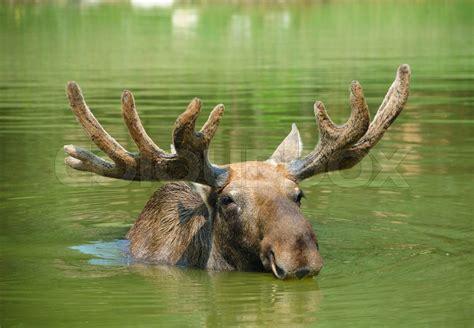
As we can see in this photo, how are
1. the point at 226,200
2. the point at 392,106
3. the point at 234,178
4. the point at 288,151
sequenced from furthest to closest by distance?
the point at 288,151 < the point at 392,106 < the point at 234,178 < the point at 226,200

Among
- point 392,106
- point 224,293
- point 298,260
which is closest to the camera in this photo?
point 298,260

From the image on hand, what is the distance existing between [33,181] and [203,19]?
38.0 meters

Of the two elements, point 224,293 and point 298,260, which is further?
point 224,293

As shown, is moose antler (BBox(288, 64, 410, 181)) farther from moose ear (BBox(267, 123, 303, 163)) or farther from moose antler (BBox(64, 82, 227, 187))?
moose antler (BBox(64, 82, 227, 187))

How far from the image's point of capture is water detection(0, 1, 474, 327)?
27.4 feet

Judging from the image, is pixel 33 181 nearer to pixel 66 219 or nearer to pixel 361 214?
pixel 66 219

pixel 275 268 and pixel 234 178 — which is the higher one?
pixel 234 178

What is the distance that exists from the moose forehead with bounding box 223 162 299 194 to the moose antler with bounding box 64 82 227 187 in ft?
0.38

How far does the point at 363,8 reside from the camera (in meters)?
50.7

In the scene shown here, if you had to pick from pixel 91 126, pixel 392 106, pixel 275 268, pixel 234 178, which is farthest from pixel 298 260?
pixel 91 126

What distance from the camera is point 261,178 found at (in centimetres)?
903

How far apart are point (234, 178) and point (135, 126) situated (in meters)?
0.83

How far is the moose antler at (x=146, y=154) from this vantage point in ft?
29.1

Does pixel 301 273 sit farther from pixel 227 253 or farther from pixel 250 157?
pixel 250 157
